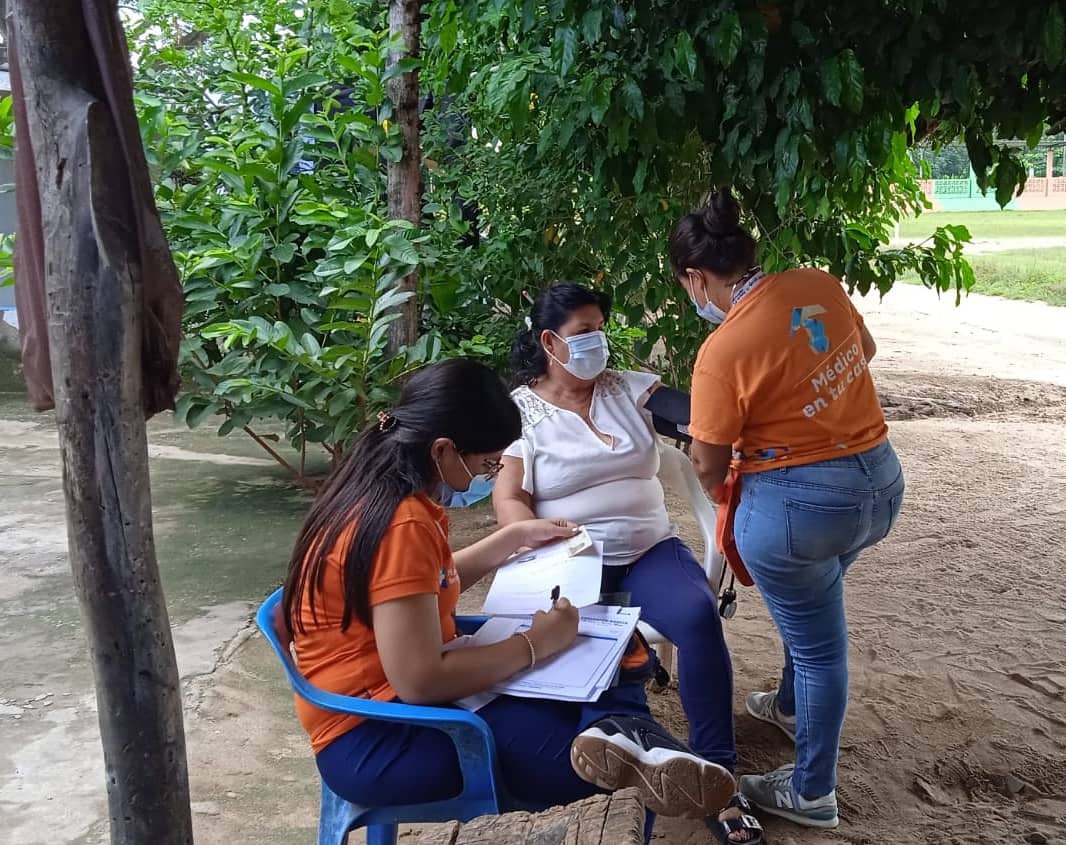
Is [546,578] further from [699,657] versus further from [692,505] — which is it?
[692,505]

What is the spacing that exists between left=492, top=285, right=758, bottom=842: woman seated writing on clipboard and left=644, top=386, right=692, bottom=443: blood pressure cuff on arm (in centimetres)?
2

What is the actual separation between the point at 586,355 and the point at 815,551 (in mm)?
943

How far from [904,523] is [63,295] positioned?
16.0 feet

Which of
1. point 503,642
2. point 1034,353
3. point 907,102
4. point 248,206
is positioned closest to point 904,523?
point 907,102

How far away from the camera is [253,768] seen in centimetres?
317

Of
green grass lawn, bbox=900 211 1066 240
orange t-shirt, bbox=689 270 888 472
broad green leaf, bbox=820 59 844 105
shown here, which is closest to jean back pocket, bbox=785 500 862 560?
orange t-shirt, bbox=689 270 888 472

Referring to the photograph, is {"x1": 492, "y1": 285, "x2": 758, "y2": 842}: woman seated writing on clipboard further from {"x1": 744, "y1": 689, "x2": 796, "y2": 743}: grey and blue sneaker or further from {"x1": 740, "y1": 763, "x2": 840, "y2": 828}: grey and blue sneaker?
{"x1": 744, "y1": 689, "x2": 796, "y2": 743}: grey and blue sneaker

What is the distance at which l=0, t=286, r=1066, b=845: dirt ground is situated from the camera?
9.45ft

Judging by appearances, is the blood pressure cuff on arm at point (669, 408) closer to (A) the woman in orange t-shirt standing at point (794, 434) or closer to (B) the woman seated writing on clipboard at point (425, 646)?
(A) the woman in orange t-shirt standing at point (794, 434)

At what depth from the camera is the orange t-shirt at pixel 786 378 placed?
2.42m

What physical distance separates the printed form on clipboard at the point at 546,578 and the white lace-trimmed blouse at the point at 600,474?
15.1 inches

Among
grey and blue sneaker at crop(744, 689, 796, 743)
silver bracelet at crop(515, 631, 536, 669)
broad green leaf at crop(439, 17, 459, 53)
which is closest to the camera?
silver bracelet at crop(515, 631, 536, 669)

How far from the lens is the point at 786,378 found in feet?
7.95

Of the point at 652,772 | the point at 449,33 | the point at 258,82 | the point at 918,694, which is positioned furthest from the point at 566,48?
the point at 918,694
